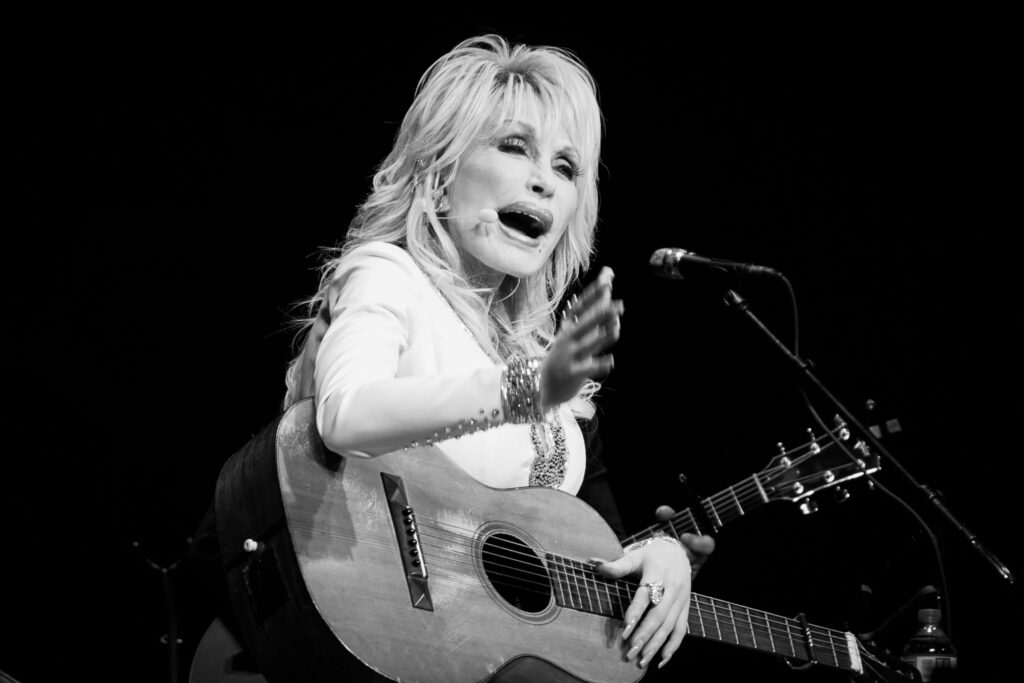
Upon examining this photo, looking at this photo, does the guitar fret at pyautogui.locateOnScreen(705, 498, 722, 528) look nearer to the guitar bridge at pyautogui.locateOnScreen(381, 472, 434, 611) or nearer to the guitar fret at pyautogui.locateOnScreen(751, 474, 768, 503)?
the guitar fret at pyautogui.locateOnScreen(751, 474, 768, 503)

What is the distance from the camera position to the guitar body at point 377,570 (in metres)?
1.74

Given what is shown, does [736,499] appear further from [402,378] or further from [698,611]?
[402,378]

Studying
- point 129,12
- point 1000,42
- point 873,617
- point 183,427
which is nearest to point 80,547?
point 183,427

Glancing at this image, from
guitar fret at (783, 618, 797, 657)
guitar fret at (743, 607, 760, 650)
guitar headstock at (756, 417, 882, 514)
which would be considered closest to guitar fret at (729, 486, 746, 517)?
guitar headstock at (756, 417, 882, 514)

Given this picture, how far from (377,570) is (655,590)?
0.83 m

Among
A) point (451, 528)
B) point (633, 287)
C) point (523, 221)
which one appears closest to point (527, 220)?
point (523, 221)

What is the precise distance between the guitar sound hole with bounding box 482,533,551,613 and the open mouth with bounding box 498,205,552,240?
837 mm

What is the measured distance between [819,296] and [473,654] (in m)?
2.99

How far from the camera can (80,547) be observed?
394 cm

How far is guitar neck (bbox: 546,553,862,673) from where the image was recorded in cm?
225

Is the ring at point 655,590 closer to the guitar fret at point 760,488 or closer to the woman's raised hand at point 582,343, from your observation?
the woman's raised hand at point 582,343

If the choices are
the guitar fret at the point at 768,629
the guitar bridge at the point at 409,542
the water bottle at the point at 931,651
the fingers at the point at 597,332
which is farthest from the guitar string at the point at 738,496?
the fingers at the point at 597,332

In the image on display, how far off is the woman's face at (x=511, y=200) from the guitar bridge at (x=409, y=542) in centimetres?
80

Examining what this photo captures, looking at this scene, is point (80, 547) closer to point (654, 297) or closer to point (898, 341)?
point (654, 297)
